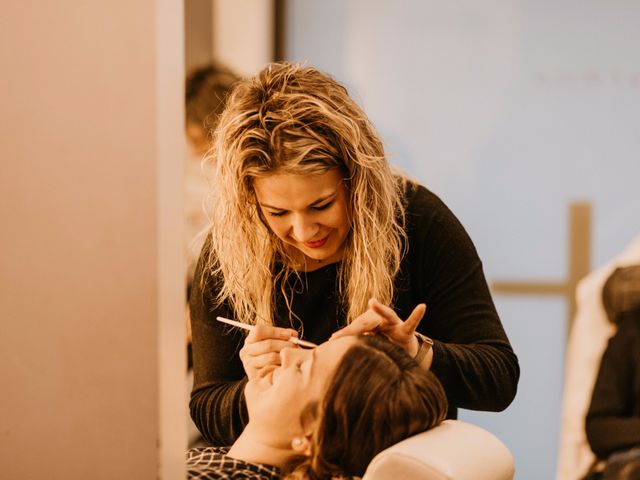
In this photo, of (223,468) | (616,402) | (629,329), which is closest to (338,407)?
(223,468)

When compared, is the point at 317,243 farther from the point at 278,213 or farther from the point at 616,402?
the point at 616,402

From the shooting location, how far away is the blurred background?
113 cm

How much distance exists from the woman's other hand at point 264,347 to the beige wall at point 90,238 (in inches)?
6.4

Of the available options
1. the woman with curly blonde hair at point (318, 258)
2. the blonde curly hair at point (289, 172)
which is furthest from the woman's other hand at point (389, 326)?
the blonde curly hair at point (289, 172)

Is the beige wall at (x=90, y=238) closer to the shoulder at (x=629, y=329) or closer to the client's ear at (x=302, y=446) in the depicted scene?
the client's ear at (x=302, y=446)

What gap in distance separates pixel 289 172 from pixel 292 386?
36cm

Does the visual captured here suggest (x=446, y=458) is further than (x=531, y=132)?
No

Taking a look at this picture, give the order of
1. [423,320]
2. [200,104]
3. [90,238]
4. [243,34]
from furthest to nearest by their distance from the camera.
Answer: [243,34], [200,104], [423,320], [90,238]

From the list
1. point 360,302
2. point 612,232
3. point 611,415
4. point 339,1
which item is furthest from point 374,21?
point 360,302

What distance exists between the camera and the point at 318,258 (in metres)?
1.46

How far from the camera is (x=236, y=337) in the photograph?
1.50m

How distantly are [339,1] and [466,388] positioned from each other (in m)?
2.71

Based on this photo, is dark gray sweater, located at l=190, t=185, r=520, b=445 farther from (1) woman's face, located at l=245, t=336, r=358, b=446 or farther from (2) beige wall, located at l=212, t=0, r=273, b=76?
(2) beige wall, located at l=212, t=0, r=273, b=76

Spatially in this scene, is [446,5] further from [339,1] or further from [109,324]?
[109,324]
